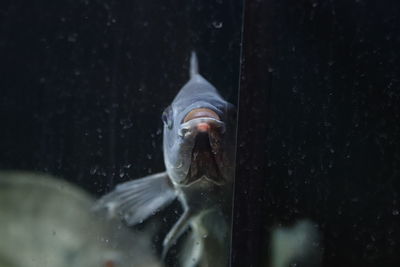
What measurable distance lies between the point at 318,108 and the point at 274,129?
19 cm

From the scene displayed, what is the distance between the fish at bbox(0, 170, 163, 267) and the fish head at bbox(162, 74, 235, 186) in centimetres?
41

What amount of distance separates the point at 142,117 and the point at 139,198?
504 millimetres

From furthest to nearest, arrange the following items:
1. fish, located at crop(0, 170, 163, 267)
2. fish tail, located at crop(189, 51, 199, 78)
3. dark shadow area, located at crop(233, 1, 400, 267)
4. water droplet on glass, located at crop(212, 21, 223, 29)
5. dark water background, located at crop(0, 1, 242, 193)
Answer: fish tail, located at crop(189, 51, 199, 78), fish, located at crop(0, 170, 163, 267), dark water background, located at crop(0, 1, 242, 193), water droplet on glass, located at crop(212, 21, 223, 29), dark shadow area, located at crop(233, 1, 400, 267)

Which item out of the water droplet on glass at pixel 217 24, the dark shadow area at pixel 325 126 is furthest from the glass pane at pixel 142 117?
the dark shadow area at pixel 325 126

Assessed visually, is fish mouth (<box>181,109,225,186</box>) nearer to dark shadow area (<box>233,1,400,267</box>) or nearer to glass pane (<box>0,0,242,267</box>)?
glass pane (<box>0,0,242,267</box>)

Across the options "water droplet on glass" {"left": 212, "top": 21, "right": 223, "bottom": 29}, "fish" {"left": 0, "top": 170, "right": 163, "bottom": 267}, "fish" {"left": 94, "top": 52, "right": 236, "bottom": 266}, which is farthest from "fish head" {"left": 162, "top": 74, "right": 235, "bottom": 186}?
"fish" {"left": 0, "top": 170, "right": 163, "bottom": 267}

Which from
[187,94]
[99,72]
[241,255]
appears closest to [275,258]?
[241,255]

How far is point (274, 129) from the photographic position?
63.0 inches

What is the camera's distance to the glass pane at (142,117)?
67.7 inches

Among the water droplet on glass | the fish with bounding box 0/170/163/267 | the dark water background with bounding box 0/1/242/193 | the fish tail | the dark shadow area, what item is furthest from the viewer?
the fish tail

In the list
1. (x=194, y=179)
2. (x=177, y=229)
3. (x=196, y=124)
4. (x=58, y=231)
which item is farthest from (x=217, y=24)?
(x=58, y=231)

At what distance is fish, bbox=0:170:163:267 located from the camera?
200 centimetres

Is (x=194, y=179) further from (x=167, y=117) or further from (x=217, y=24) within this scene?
(x=217, y=24)

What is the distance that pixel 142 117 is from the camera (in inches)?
72.6
